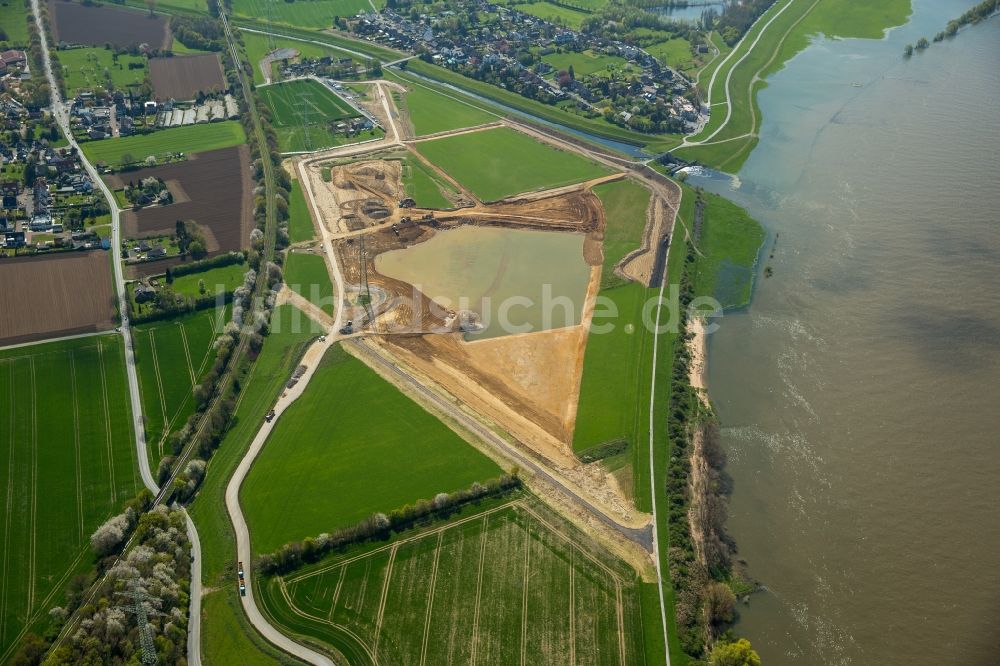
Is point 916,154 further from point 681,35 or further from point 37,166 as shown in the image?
point 37,166

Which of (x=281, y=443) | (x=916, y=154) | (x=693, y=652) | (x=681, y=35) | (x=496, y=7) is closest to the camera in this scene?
(x=693, y=652)

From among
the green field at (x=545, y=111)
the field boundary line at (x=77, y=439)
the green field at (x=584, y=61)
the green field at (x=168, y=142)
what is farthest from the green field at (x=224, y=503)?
the green field at (x=584, y=61)

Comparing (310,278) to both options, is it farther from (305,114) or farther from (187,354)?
(305,114)

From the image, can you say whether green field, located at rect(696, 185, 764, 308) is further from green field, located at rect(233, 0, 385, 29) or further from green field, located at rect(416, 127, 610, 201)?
green field, located at rect(233, 0, 385, 29)

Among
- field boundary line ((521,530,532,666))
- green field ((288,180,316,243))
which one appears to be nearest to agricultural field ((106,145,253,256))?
green field ((288,180,316,243))

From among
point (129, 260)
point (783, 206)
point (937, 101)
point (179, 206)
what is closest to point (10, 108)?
point (179, 206)

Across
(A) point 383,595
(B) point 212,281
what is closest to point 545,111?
(B) point 212,281
